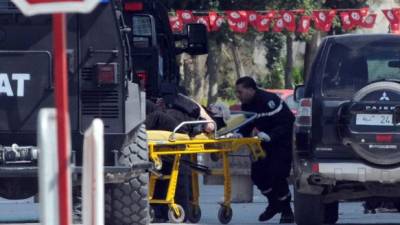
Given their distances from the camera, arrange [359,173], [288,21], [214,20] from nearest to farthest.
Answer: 1. [359,173]
2. [214,20]
3. [288,21]

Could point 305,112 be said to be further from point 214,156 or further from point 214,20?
point 214,20

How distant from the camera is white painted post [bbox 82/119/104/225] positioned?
→ 564 cm

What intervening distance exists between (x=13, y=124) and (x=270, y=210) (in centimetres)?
448

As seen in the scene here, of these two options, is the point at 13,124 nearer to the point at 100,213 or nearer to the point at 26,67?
the point at 26,67

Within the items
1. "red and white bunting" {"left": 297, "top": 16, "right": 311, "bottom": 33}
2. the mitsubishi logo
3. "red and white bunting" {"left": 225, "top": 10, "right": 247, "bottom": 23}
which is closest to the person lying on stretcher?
the mitsubishi logo

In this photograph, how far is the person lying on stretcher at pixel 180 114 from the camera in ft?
42.0

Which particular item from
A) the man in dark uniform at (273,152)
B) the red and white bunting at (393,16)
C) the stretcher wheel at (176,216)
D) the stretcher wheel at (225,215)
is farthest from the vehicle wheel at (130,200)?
the red and white bunting at (393,16)

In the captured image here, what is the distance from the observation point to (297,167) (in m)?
11.4

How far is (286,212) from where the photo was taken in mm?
13664

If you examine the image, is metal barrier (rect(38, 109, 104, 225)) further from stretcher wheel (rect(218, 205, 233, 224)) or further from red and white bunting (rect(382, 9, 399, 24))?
red and white bunting (rect(382, 9, 399, 24))

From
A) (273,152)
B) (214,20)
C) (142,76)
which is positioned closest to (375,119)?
(273,152)

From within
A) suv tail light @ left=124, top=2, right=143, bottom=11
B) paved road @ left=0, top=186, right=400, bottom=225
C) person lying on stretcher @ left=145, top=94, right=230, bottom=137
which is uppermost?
suv tail light @ left=124, top=2, right=143, bottom=11

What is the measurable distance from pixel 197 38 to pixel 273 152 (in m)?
1.70

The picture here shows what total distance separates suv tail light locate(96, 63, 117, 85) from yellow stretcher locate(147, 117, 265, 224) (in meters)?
2.22
